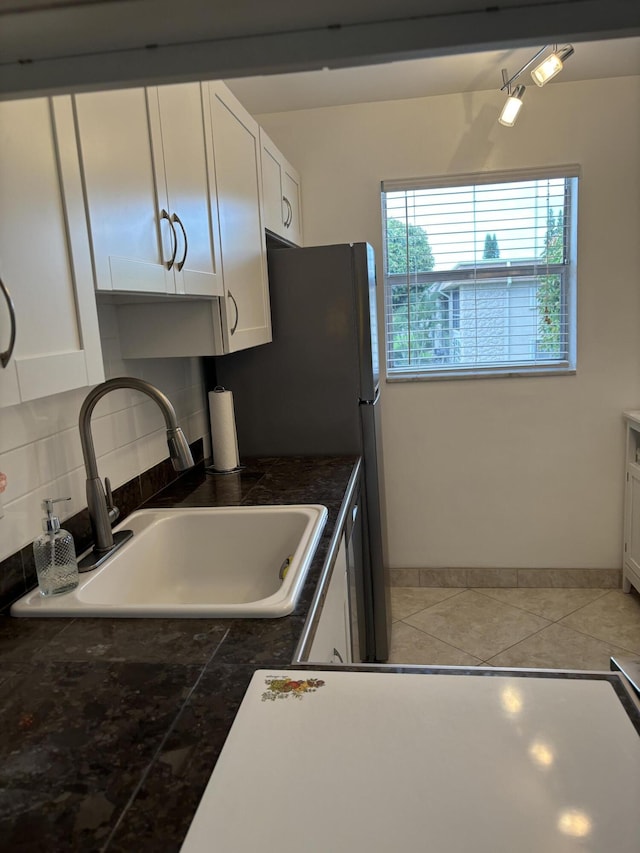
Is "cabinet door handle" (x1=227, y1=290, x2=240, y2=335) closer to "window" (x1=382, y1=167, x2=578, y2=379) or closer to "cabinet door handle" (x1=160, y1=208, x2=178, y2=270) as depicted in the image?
"cabinet door handle" (x1=160, y1=208, x2=178, y2=270)

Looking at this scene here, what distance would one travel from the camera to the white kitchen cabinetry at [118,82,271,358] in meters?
1.91

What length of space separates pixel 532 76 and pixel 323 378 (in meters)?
1.47

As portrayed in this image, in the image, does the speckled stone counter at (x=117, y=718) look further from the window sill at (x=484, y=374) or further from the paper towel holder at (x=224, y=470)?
the window sill at (x=484, y=374)

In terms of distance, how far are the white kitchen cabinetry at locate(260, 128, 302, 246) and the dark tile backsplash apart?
108 cm

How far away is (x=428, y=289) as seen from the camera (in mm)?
3258

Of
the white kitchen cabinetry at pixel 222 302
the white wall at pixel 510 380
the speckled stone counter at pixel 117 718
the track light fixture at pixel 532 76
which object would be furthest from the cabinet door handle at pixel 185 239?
the white wall at pixel 510 380

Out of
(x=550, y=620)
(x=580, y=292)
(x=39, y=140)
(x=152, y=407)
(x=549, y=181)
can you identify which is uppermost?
(x=549, y=181)

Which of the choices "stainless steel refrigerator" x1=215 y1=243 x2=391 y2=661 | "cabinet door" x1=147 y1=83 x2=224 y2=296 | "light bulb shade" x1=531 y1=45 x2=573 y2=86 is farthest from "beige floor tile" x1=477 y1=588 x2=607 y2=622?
"light bulb shade" x1=531 y1=45 x2=573 y2=86

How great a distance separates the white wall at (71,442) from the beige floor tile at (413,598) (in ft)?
5.19

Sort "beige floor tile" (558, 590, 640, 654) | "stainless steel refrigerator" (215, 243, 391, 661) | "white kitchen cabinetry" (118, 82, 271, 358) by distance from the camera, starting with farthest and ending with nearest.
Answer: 1. "beige floor tile" (558, 590, 640, 654)
2. "stainless steel refrigerator" (215, 243, 391, 661)
3. "white kitchen cabinetry" (118, 82, 271, 358)

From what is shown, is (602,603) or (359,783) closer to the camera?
(359,783)

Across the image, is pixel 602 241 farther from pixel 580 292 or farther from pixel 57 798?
pixel 57 798

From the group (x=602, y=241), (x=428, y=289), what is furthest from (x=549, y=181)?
(x=428, y=289)

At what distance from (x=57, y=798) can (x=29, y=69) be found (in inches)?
30.2
